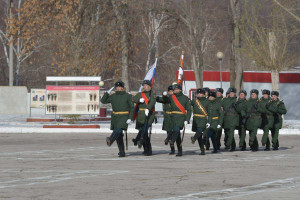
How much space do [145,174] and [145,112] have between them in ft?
15.5

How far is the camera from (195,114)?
68.6 ft

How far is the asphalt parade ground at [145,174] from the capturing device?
12.3m

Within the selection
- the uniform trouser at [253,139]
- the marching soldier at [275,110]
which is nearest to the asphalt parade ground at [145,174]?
Answer: the uniform trouser at [253,139]

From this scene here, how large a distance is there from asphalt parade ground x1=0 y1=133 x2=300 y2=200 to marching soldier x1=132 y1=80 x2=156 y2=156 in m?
0.48

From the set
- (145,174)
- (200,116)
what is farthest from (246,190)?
(200,116)

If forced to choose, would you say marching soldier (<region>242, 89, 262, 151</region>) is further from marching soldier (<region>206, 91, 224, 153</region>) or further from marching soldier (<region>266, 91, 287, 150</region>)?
marching soldier (<region>206, 91, 224, 153</region>)

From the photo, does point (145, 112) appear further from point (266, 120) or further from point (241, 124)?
point (266, 120)

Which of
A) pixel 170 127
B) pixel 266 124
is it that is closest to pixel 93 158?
pixel 170 127

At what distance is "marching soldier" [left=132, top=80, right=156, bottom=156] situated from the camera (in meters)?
20.0

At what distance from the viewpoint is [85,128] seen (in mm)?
35531

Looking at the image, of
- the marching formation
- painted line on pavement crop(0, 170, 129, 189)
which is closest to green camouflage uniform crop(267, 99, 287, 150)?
the marching formation

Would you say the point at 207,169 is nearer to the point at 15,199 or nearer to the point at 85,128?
the point at 15,199

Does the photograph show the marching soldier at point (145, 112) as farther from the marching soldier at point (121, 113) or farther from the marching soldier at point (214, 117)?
the marching soldier at point (214, 117)

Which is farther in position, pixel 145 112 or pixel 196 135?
pixel 196 135
